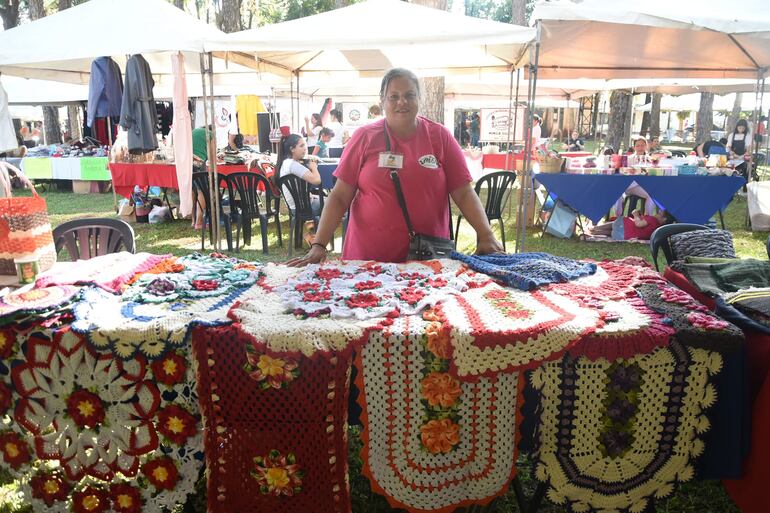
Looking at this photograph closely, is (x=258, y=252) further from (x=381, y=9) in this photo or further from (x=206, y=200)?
(x=381, y=9)

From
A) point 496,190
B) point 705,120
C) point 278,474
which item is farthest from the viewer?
point 705,120

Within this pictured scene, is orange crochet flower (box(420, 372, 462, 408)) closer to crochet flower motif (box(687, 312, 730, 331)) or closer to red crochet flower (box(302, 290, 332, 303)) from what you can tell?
red crochet flower (box(302, 290, 332, 303))

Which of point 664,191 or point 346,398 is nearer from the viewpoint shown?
point 346,398

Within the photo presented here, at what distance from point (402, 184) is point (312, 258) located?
56 cm

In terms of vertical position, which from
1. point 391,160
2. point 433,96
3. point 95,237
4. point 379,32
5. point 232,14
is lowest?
point 95,237

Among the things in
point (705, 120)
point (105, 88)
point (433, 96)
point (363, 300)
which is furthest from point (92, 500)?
point (705, 120)

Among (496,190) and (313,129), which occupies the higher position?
(313,129)

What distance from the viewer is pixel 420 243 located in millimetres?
2586

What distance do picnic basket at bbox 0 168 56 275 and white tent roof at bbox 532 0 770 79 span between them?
14.0 ft

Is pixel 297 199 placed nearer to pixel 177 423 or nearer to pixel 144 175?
pixel 144 175

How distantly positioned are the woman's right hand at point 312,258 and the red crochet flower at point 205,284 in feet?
1.30

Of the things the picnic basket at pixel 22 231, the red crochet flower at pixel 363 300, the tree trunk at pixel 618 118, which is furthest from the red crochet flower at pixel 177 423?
the tree trunk at pixel 618 118

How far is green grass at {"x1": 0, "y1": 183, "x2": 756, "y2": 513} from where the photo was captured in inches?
87.3

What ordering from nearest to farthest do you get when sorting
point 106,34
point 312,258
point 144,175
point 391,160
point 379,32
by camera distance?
point 312,258
point 391,160
point 379,32
point 106,34
point 144,175
